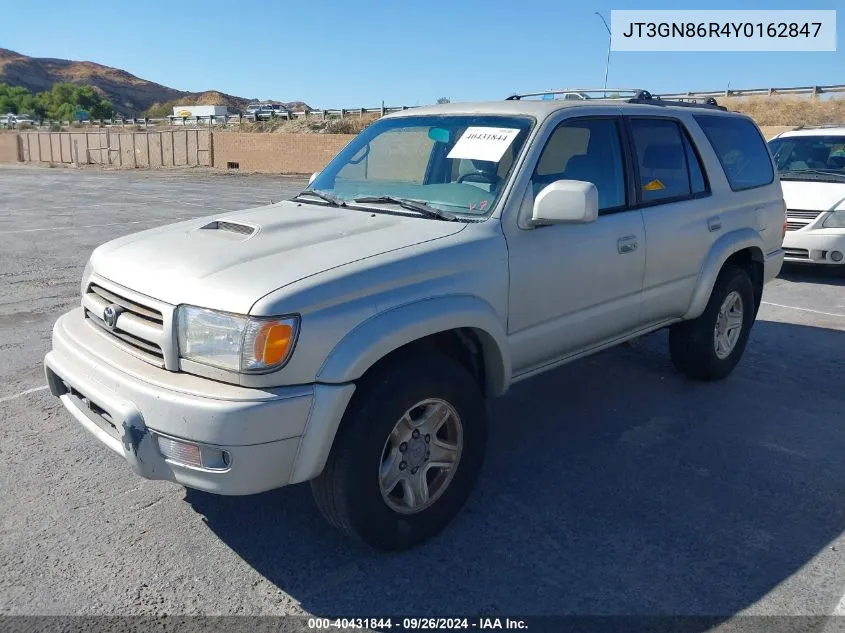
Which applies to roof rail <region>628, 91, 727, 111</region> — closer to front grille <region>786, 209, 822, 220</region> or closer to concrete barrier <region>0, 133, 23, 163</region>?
front grille <region>786, 209, 822, 220</region>

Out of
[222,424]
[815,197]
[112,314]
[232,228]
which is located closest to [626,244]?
[232,228]

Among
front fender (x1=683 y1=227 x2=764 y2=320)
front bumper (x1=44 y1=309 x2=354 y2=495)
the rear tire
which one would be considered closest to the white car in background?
the rear tire

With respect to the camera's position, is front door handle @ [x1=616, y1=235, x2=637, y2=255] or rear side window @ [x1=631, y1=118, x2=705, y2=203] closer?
front door handle @ [x1=616, y1=235, x2=637, y2=255]

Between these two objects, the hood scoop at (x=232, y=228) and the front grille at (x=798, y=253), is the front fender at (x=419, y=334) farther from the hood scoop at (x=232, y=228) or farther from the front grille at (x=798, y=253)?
the front grille at (x=798, y=253)

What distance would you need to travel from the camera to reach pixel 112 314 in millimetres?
3127

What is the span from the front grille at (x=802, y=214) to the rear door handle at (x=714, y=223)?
4.39m

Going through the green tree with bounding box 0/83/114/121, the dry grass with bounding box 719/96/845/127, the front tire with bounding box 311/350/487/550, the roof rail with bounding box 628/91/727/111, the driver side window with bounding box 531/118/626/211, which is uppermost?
the green tree with bounding box 0/83/114/121

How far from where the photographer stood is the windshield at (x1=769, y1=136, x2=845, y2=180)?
9.35 m

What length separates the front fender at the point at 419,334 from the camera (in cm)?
277

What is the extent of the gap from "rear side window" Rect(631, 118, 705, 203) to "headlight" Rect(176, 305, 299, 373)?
102 inches

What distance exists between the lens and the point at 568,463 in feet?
13.4

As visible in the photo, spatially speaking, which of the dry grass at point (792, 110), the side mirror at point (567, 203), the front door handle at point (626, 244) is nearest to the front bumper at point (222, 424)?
the side mirror at point (567, 203)

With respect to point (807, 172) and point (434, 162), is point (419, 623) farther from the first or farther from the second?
point (807, 172)

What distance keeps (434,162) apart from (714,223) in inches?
81.1
